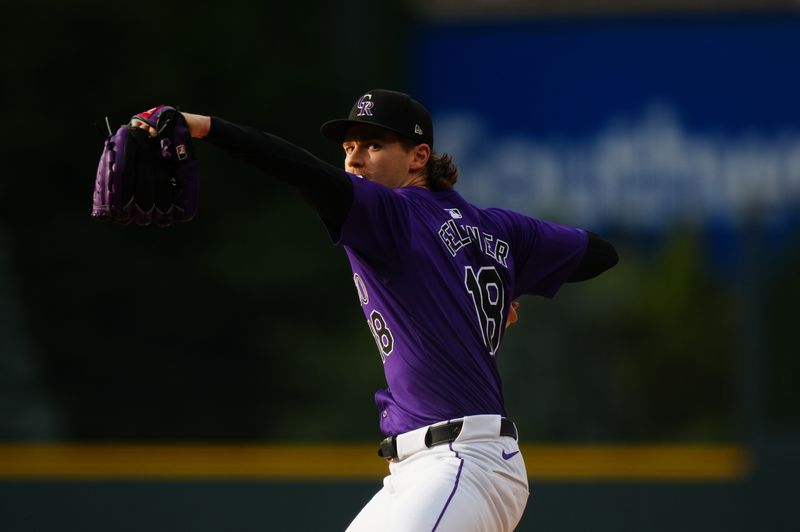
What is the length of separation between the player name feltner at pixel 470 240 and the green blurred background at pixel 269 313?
3394 mm

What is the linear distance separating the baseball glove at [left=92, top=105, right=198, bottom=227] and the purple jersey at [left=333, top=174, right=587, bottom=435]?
1.51ft

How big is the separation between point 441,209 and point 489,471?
2.61 ft

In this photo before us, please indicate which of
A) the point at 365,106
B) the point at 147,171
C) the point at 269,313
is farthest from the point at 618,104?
the point at 147,171

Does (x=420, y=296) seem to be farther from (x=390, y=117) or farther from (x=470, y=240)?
(x=390, y=117)

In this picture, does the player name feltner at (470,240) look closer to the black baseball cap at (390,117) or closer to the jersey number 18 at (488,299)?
the jersey number 18 at (488,299)

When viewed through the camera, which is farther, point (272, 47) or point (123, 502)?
point (272, 47)

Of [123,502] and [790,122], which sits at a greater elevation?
[790,122]

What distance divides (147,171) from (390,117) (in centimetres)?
83

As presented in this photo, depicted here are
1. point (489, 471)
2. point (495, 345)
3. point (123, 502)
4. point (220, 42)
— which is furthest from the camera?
point (220, 42)

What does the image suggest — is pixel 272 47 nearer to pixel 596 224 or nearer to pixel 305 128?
pixel 305 128

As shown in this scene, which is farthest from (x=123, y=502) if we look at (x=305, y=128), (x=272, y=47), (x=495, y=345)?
(x=272, y=47)

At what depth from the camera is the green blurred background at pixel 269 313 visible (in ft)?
23.9

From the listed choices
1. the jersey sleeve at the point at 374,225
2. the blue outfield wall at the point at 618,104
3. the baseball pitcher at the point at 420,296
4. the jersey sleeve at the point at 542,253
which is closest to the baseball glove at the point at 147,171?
the baseball pitcher at the point at 420,296

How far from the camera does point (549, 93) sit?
16016 mm
